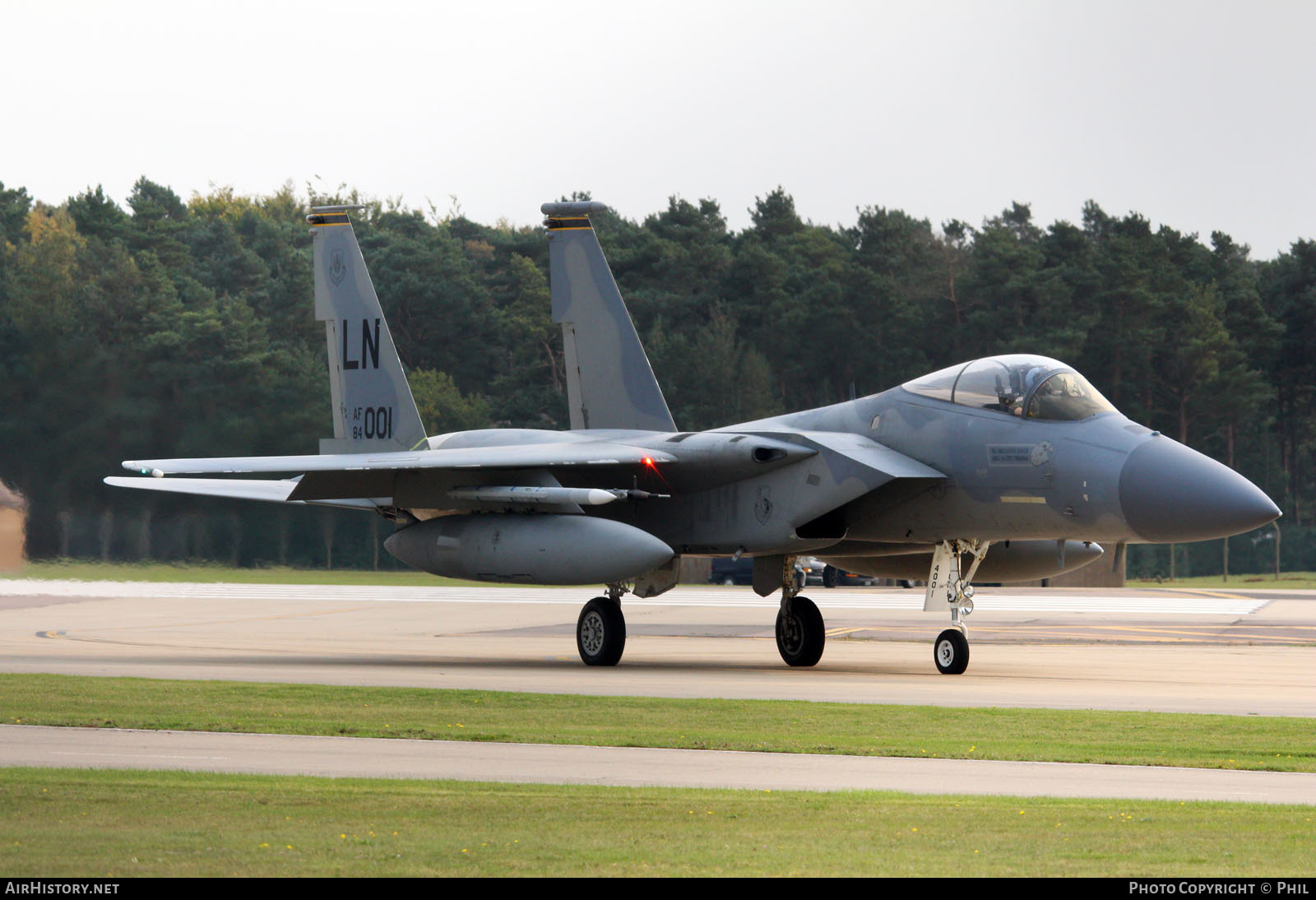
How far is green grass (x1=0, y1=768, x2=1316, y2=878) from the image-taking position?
22.1ft

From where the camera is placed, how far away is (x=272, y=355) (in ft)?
184

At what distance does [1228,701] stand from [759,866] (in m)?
8.94

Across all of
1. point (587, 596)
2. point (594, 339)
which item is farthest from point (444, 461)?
point (587, 596)

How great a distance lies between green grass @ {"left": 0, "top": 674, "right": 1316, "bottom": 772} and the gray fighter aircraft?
331 cm

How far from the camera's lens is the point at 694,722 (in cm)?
1252

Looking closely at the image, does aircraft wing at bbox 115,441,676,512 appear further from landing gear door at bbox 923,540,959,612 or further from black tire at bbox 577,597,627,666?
landing gear door at bbox 923,540,959,612

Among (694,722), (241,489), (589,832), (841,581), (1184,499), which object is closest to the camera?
(589,832)

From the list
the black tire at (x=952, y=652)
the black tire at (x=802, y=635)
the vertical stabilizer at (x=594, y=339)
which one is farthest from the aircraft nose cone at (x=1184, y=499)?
the vertical stabilizer at (x=594, y=339)

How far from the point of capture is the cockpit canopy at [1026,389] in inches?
648

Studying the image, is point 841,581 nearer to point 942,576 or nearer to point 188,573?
point 188,573

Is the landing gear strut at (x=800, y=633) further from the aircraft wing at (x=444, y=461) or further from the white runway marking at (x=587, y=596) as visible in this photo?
the white runway marking at (x=587, y=596)

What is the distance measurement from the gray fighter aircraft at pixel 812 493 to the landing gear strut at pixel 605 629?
22mm

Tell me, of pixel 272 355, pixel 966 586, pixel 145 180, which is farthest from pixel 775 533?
pixel 145 180

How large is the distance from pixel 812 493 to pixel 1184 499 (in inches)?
158
